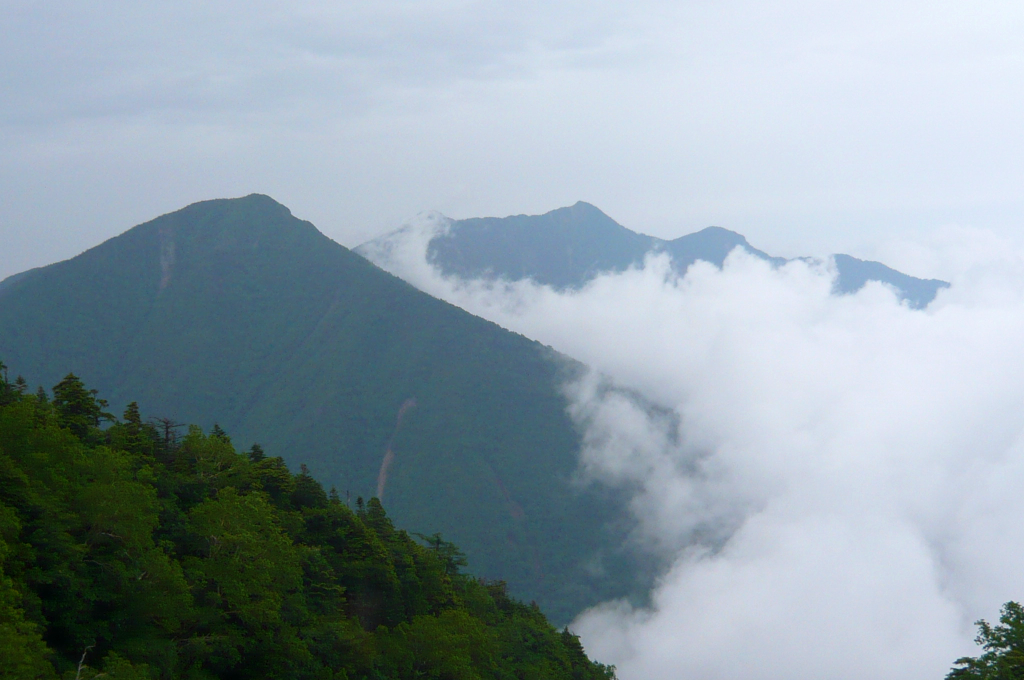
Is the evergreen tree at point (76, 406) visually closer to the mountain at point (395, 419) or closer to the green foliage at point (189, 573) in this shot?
the green foliage at point (189, 573)

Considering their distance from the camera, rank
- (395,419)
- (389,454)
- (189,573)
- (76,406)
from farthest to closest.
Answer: (395,419)
(389,454)
(76,406)
(189,573)

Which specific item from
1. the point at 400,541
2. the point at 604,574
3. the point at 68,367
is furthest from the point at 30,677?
the point at 68,367

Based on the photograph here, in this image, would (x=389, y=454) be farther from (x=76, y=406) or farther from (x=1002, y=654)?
(x=1002, y=654)

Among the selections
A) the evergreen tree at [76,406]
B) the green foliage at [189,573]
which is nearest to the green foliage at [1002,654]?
the green foliage at [189,573]

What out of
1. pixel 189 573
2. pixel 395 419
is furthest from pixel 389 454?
pixel 189 573

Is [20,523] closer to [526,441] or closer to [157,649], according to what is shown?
[157,649]
